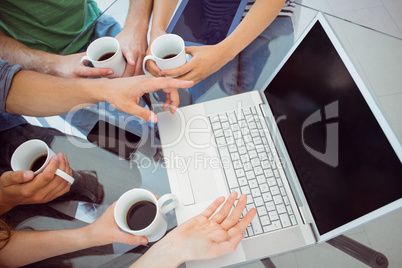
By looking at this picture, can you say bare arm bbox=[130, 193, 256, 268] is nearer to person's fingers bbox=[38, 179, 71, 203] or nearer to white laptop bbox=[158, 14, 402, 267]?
white laptop bbox=[158, 14, 402, 267]

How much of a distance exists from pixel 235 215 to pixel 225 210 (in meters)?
0.03

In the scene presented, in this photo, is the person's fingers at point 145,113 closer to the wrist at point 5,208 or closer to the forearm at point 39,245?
the forearm at point 39,245

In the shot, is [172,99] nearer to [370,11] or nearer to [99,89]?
[99,89]

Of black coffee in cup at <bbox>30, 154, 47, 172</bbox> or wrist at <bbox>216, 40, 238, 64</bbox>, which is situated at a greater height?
wrist at <bbox>216, 40, 238, 64</bbox>

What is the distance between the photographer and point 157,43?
71 centimetres

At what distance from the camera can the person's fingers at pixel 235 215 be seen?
0.62 metres

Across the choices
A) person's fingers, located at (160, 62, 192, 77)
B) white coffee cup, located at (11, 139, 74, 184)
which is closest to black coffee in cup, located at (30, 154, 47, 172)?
white coffee cup, located at (11, 139, 74, 184)

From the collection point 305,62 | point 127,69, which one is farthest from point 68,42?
point 305,62

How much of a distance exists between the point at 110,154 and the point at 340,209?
2.39 feet

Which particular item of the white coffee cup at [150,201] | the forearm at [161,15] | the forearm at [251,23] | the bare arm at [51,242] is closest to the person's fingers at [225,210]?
the white coffee cup at [150,201]

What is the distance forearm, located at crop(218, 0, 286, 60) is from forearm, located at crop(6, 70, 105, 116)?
455 millimetres

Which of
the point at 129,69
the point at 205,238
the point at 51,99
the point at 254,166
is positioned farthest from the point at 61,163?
the point at 254,166

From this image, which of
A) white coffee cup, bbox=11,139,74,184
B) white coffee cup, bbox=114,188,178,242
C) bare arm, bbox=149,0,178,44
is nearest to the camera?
white coffee cup, bbox=114,188,178,242

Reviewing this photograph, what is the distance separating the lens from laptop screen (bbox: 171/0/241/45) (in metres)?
0.95
